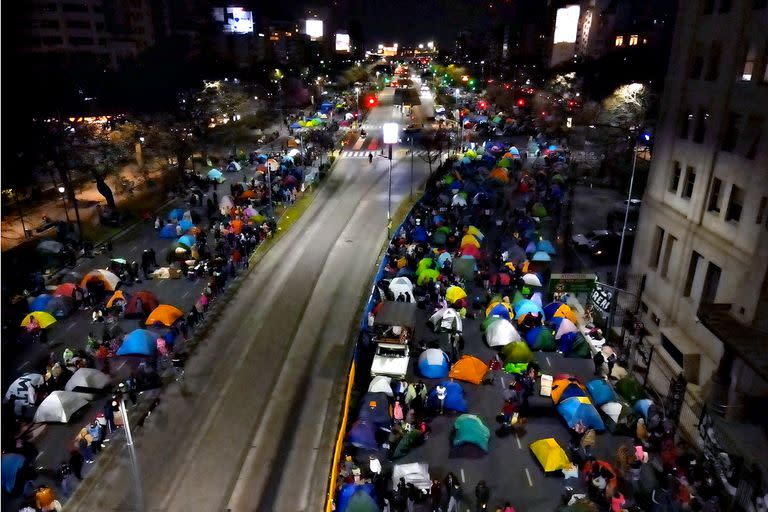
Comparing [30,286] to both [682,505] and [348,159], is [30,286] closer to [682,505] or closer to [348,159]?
[682,505]

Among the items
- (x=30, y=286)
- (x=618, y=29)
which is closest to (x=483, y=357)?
(x=30, y=286)

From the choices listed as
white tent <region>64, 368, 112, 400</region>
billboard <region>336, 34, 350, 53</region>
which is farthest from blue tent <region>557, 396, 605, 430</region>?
billboard <region>336, 34, 350, 53</region>

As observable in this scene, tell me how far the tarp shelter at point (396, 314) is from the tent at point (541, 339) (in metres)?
5.16

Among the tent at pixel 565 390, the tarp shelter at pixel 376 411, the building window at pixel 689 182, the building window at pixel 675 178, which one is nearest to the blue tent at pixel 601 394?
the tent at pixel 565 390

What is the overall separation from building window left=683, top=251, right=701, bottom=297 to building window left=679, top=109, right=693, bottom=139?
490cm

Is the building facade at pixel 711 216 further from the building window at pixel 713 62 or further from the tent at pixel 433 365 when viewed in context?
the tent at pixel 433 365

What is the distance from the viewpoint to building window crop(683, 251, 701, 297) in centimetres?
2158

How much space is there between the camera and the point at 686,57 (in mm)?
22469

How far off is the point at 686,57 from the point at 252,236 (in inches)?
968

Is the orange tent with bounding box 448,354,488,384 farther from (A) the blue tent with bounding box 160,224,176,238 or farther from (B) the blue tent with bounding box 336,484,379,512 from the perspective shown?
(A) the blue tent with bounding box 160,224,176,238


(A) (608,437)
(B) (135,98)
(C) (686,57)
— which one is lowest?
(A) (608,437)

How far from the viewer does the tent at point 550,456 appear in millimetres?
17688

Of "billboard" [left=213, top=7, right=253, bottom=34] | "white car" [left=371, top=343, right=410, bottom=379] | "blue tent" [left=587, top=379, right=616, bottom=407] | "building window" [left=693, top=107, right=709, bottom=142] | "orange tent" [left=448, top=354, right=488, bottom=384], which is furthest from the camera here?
"billboard" [left=213, top=7, right=253, bottom=34]

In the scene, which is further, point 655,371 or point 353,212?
point 353,212
